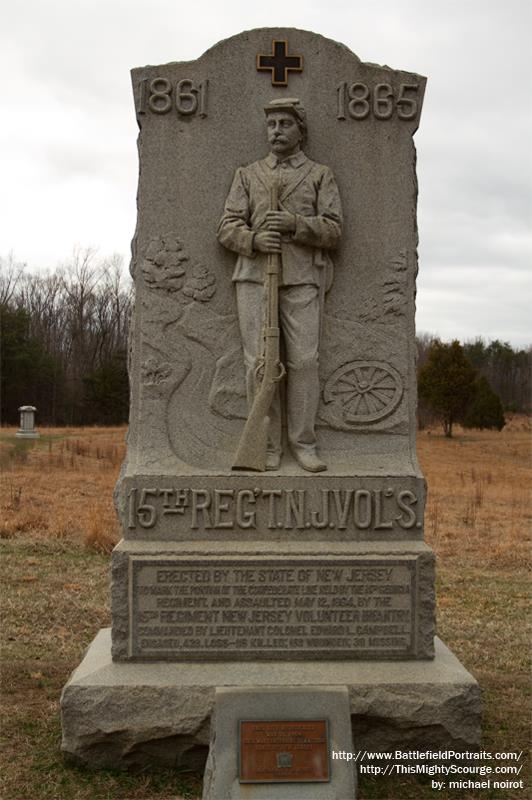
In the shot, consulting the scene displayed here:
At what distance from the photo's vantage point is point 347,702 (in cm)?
411

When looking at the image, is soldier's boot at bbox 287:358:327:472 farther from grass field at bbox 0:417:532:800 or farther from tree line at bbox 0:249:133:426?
tree line at bbox 0:249:133:426

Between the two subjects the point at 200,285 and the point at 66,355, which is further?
the point at 66,355

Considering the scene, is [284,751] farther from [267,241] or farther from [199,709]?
[267,241]

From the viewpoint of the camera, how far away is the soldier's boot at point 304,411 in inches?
185

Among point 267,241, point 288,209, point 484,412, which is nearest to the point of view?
point 267,241

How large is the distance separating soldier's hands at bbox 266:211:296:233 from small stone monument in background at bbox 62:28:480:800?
14mm

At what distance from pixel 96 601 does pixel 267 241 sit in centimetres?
396

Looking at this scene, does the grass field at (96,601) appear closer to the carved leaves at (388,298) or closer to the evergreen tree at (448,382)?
the carved leaves at (388,298)

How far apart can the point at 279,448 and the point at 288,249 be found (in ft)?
3.68

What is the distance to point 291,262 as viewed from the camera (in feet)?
15.5

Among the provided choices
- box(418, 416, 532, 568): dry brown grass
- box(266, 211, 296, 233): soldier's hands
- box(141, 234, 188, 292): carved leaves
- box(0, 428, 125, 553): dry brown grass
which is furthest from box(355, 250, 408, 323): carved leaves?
box(0, 428, 125, 553): dry brown grass

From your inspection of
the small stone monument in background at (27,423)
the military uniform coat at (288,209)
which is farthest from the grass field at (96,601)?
the small stone monument in background at (27,423)

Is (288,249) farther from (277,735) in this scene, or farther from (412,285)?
(277,735)

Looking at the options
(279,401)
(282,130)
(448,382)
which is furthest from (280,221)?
(448,382)
